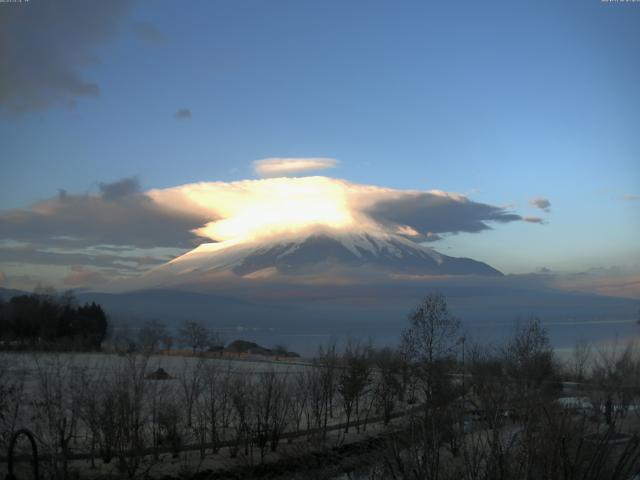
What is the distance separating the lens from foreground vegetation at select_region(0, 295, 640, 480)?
1149 cm

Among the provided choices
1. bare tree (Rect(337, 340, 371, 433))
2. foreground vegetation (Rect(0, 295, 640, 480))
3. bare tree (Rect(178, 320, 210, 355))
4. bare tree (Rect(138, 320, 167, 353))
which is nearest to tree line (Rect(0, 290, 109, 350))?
bare tree (Rect(138, 320, 167, 353))

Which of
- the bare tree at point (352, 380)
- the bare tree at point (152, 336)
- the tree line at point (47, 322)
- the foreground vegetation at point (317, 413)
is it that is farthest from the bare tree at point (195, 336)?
the bare tree at point (352, 380)

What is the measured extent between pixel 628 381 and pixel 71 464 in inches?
937

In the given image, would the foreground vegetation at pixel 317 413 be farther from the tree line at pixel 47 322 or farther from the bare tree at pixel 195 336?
the bare tree at pixel 195 336

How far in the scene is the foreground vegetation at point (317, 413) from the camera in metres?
11.5

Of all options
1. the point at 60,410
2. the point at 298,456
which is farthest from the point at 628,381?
the point at 60,410

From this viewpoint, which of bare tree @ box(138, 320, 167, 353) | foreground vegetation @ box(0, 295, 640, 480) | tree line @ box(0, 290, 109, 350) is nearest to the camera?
foreground vegetation @ box(0, 295, 640, 480)

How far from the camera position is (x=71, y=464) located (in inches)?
842

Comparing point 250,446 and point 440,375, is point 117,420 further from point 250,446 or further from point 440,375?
point 440,375

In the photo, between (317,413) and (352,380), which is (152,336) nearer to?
(352,380)

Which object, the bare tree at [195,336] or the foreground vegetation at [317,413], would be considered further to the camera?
the bare tree at [195,336]

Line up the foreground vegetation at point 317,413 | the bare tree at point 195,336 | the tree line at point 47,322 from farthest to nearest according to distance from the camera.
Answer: the bare tree at point 195,336, the tree line at point 47,322, the foreground vegetation at point 317,413

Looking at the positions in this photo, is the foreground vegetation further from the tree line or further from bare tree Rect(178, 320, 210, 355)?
bare tree Rect(178, 320, 210, 355)

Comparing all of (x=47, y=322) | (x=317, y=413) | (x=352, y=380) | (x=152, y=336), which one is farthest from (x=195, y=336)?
(x=317, y=413)
